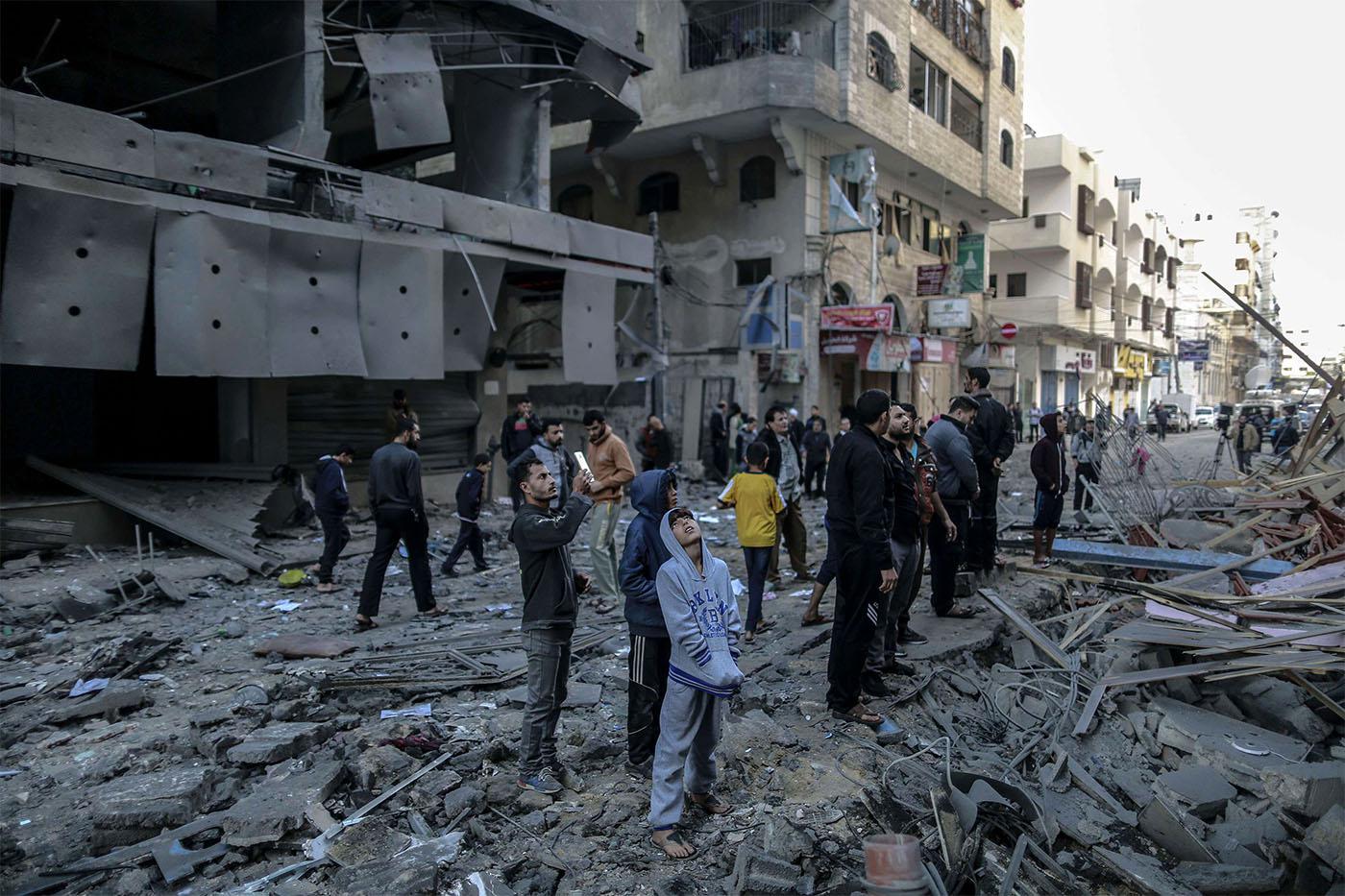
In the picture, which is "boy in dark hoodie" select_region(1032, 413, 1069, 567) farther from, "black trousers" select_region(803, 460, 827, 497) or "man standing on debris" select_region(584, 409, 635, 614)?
"black trousers" select_region(803, 460, 827, 497)

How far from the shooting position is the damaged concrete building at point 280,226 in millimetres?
9266

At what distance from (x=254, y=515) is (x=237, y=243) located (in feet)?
11.3

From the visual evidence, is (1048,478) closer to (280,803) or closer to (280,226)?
(280,803)

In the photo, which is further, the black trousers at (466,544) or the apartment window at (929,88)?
the apartment window at (929,88)

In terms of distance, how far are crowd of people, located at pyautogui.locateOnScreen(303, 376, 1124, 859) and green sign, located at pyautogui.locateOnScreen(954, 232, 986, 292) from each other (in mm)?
20886

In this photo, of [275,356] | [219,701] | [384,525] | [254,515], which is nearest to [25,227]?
[275,356]

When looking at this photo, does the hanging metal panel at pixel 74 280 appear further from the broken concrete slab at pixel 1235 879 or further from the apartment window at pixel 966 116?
the apartment window at pixel 966 116

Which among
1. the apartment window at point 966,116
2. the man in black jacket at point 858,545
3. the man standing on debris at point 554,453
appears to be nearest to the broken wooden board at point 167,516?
the man standing on debris at point 554,453

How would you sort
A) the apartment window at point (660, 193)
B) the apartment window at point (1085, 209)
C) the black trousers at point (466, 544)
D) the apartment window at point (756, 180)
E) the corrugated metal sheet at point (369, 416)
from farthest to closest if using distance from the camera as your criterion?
the apartment window at point (1085, 209) → the apartment window at point (660, 193) → the apartment window at point (756, 180) → the corrugated metal sheet at point (369, 416) → the black trousers at point (466, 544)

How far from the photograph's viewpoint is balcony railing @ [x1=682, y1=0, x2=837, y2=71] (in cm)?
2034

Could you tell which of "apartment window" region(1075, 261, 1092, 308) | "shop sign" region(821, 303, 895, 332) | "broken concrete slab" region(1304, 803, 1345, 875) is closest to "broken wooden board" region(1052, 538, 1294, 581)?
"broken concrete slab" region(1304, 803, 1345, 875)

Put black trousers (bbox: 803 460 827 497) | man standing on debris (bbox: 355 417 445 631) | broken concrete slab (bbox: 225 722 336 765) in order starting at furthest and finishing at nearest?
black trousers (bbox: 803 460 827 497), man standing on debris (bbox: 355 417 445 631), broken concrete slab (bbox: 225 722 336 765)

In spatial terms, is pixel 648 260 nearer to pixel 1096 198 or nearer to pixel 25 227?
pixel 25 227

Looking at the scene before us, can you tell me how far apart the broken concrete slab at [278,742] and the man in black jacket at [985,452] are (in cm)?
551
